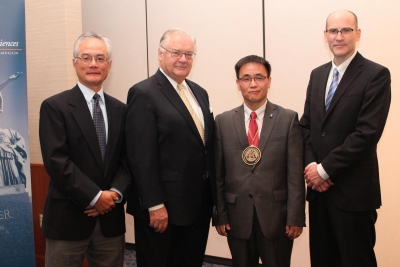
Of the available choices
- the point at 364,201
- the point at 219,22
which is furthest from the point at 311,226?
the point at 219,22

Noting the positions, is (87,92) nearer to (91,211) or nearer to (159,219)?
(91,211)

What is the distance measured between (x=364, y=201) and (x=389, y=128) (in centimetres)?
128

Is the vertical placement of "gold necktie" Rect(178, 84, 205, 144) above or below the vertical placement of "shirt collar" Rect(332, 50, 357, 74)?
below

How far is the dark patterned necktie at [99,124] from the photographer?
7.69 feet

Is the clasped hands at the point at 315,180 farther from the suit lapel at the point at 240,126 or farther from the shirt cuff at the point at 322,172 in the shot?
the suit lapel at the point at 240,126

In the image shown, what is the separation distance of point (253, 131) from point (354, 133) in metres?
0.54

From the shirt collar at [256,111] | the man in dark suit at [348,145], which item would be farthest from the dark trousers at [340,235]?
the shirt collar at [256,111]

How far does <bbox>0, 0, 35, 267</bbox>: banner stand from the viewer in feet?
10.7

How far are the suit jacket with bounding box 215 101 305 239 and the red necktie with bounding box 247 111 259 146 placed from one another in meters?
0.03

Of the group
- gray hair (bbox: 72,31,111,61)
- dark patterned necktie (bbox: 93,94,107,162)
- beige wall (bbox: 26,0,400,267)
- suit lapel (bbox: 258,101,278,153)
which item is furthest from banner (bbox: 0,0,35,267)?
suit lapel (bbox: 258,101,278,153)

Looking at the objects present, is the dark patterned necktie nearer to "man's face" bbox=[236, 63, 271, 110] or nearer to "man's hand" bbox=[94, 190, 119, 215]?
"man's hand" bbox=[94, 190, 119, 215]

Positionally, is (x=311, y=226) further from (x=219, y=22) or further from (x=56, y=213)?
(x=219, y=22)

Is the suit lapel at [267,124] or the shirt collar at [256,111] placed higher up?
the shirt collar at [256,111]

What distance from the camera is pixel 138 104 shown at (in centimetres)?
239
